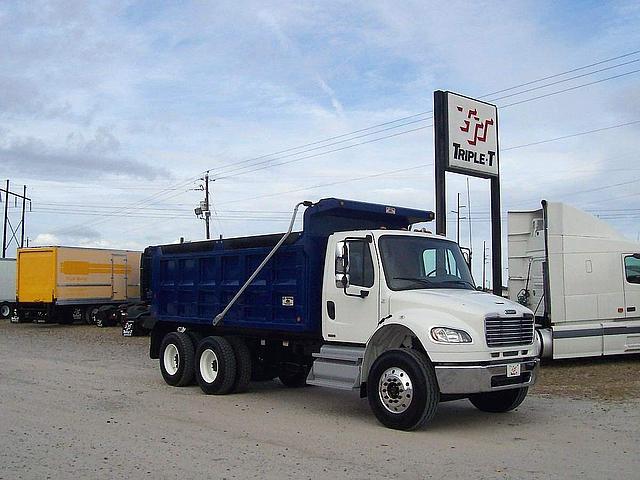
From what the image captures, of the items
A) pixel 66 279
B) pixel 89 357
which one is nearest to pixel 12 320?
pixel 66 279

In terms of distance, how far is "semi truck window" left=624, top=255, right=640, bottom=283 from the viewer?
16.8 meters

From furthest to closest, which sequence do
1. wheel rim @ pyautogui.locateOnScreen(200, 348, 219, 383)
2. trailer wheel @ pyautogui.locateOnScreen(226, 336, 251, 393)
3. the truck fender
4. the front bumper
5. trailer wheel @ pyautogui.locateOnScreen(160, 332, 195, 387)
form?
trailer wheel @ pyautogui.locateOnScreen(160, 332, 195, 387) → wheel rim @ pyautogui.locateOnScreen(200, 348, 219, 383) → trailer wheel @ pyautogui.locateOnScreen(226, 336, 251, 393) → the truck fender → the front bumper

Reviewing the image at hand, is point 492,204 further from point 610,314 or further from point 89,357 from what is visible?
point 89,357

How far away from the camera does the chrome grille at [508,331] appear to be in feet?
30.7

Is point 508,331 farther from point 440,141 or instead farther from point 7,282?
point 7,282

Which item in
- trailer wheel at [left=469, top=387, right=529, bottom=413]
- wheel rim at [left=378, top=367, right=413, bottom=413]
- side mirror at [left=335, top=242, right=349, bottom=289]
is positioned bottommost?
trailer wheel at [left=469, top=387, right=529, bottom=413]

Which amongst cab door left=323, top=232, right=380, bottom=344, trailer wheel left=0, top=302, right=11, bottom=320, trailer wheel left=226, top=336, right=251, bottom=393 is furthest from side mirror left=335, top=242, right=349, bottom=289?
trailer wheel left=0, top=302, right=11, bottom=320

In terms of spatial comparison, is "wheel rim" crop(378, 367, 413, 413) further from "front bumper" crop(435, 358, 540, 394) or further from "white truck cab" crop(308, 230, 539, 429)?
"front bumper" crop(435, 358, 540, 394)

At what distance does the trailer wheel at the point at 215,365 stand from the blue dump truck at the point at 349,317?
20mm

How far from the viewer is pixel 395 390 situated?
9500mm

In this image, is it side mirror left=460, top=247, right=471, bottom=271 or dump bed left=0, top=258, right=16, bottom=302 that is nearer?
side mirror left=460, top=247, right=471, bottom=271

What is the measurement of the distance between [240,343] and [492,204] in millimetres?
8464

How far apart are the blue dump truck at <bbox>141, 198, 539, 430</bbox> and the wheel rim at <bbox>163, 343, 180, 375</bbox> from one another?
2cm

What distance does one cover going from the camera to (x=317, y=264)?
1121 centimetres
